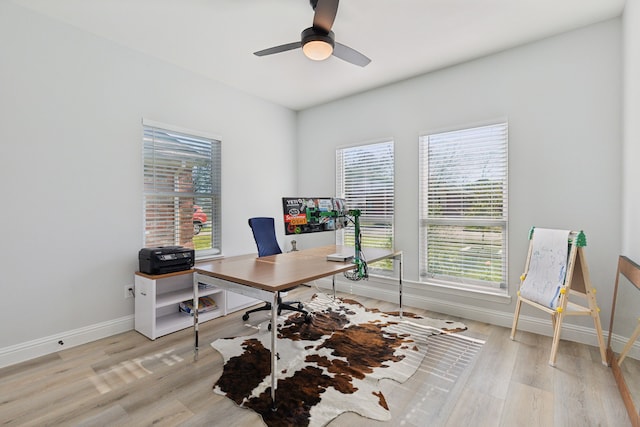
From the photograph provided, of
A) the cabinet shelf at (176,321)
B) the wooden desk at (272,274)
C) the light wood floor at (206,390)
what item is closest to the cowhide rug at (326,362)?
the light wood floor at (206,390)

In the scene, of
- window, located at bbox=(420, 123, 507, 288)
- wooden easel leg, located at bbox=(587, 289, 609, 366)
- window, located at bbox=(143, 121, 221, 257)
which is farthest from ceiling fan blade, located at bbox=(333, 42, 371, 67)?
wooden easel leg, located at bbox=(587, 289, 609, 366)

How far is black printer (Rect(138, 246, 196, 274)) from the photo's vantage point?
2859 millimetres

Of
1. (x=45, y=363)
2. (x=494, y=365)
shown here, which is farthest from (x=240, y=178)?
(x=494, y=365)

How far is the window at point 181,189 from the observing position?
3211mm

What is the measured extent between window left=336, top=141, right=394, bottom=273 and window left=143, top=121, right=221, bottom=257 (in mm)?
1786

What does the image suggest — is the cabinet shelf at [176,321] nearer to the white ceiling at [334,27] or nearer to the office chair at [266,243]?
the office chair at [266,243]

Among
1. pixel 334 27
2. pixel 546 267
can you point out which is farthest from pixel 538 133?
pixel 334 27

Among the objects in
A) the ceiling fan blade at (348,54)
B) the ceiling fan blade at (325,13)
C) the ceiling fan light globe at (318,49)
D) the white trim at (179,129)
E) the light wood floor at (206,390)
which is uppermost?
the ceiling fan blade at (325,13)

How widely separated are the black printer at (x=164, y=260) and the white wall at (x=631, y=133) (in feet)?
12.3

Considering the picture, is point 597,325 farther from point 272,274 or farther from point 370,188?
point 370,188

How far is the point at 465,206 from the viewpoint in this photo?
3.34m

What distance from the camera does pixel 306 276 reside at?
208 centimetres

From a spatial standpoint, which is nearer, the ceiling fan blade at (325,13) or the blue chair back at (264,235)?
the ceiling fan blade at (325,13)

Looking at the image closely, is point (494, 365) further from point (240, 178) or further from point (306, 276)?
point (240, 178)
